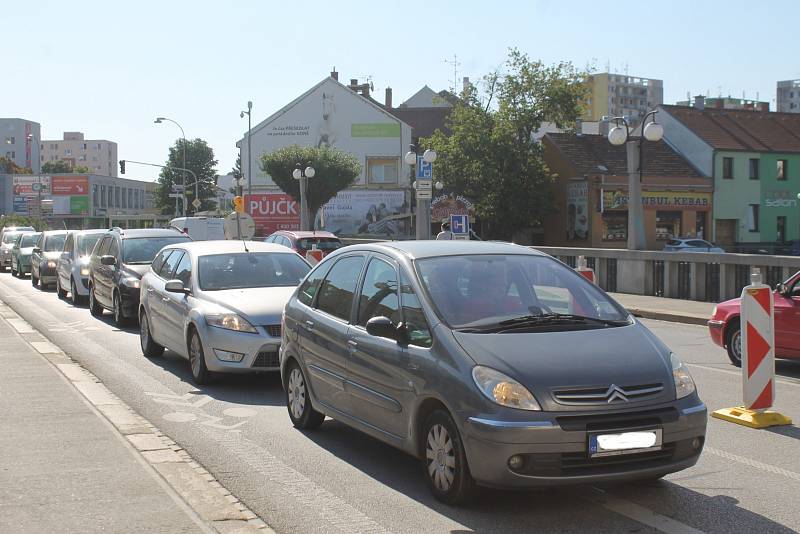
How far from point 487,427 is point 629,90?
19510 centimetres

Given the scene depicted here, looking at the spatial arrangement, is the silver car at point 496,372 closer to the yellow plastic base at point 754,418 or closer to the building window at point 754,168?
the yellow plastic base at point 754,418

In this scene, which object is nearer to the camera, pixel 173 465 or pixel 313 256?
pixel 173 465

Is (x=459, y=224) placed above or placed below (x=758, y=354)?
above

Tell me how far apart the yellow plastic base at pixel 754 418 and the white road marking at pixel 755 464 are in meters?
0.96

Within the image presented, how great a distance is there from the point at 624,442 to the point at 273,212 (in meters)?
62.8

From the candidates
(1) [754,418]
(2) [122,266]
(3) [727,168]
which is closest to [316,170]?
(3) [727,168]

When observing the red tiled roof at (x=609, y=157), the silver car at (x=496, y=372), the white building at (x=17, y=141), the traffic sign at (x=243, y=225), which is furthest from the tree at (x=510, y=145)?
the white building at (x=17, y=141)

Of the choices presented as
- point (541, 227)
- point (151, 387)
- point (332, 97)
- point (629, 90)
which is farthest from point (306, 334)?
point (629, 90)

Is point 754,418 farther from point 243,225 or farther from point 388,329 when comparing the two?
point 243,225

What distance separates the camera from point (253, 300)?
10227 mm

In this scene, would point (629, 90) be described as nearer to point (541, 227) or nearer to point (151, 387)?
point (541, 227)

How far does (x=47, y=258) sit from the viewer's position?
27422mm

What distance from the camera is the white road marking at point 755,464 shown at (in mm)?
6293

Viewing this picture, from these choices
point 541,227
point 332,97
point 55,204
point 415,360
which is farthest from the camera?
point 55,204
